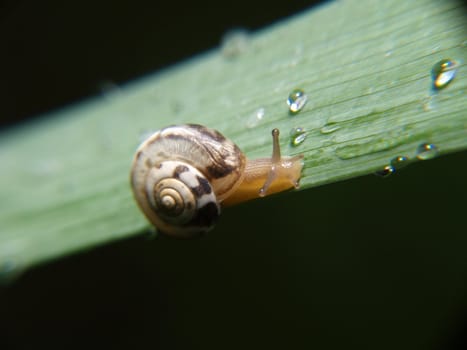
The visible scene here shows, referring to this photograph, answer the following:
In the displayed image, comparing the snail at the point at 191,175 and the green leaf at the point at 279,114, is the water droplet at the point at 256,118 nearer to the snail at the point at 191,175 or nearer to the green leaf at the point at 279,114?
the green leaf at the point at 279,114

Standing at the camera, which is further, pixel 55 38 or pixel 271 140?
pixel 55 38

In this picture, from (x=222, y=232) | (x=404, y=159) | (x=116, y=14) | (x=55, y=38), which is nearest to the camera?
(x=404, y=159)

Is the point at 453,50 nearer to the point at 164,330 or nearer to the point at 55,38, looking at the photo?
the point at 164,330

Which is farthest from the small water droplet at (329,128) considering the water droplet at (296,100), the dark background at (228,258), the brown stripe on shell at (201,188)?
the dark background at (228,258)

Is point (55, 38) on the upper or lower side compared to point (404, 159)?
upper

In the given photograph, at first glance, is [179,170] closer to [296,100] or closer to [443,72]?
[296,100]

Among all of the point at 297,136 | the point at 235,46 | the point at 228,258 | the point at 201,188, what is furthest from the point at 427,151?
the point at 228,258

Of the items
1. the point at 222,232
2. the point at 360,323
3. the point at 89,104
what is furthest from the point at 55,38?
the point at 360,323
